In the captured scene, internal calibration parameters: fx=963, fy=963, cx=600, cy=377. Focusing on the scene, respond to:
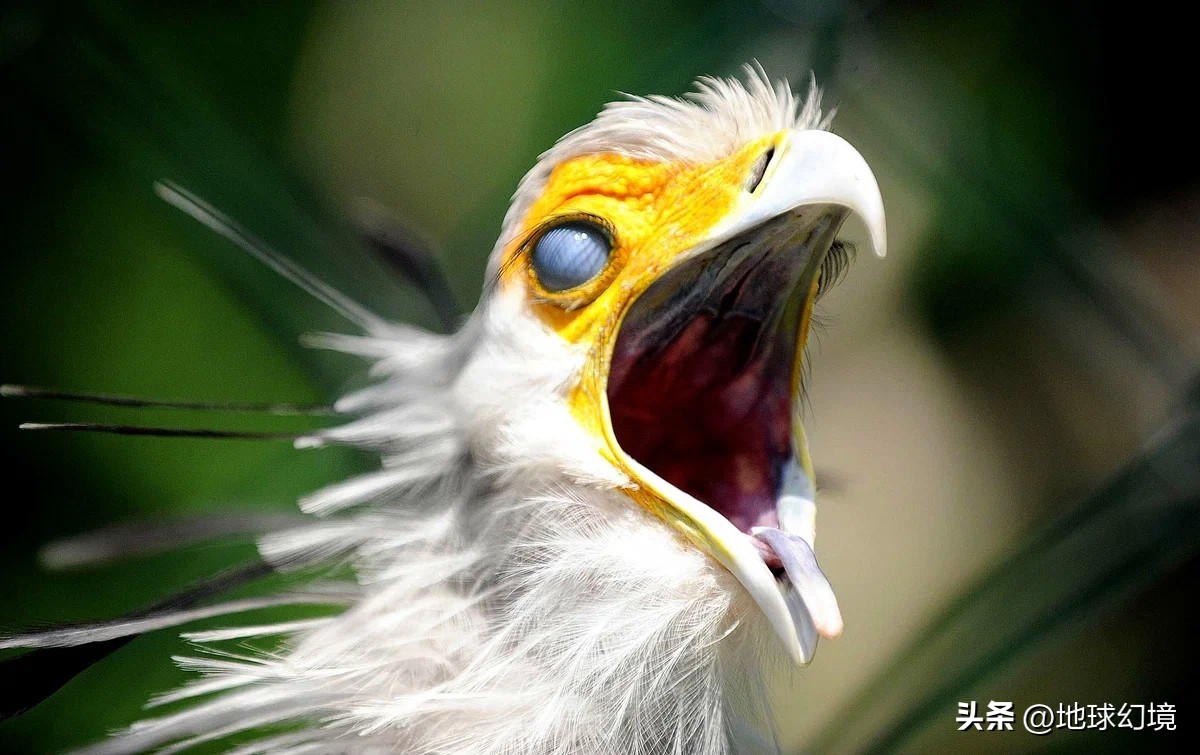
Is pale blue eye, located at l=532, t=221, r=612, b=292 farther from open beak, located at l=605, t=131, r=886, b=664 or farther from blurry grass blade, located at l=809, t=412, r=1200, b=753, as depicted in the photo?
blurry grass blade, located at l=809, t=412, r=1200, b=753

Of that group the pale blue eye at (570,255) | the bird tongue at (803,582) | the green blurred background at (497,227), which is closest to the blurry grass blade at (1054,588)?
the green blurred background at (497,227)

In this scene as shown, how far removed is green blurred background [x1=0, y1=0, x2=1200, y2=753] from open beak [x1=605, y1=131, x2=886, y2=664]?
33cm

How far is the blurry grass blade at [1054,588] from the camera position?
1007 millimetres

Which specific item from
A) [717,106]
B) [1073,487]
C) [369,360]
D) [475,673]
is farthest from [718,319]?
[1073,487]

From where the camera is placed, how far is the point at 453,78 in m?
1.11

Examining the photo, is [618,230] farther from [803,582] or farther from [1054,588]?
[1054,588]

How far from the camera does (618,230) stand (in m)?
0.61

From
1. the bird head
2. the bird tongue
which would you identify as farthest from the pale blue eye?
the bird tongue

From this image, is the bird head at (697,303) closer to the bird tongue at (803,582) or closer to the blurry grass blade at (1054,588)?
the bird tongue at (803,582)

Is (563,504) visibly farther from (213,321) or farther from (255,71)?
(255,71)

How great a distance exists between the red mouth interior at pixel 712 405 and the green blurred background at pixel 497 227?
0.32 metres

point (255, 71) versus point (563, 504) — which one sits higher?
point (255, 71)

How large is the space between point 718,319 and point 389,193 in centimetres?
65

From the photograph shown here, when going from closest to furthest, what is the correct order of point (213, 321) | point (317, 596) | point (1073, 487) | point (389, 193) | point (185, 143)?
point (317, 596) → point (185, 143) → point (213, 321) → point (389, 193) → point (1073, 487)
